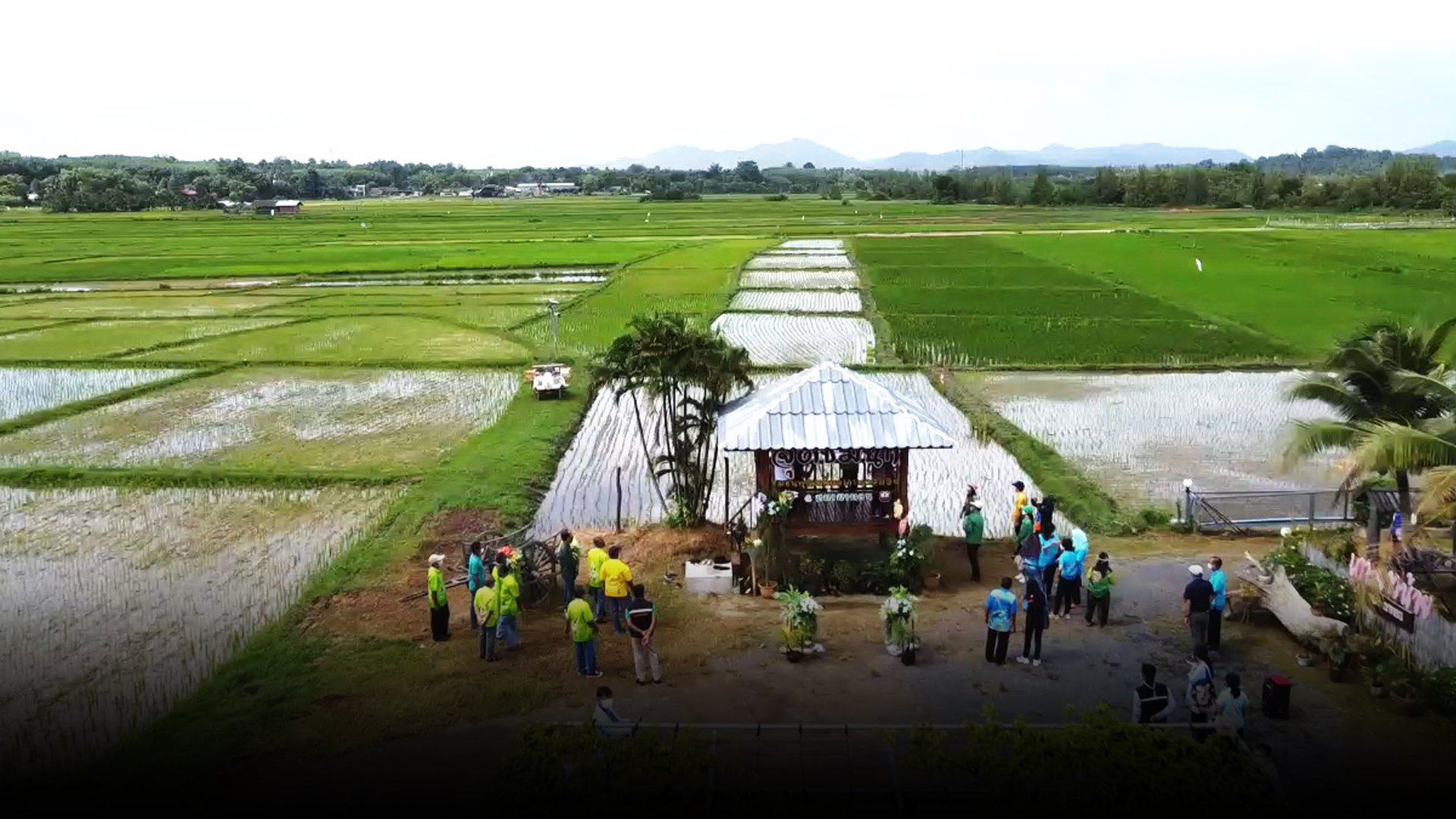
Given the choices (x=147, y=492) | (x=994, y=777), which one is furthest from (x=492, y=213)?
(x=994, y=777)

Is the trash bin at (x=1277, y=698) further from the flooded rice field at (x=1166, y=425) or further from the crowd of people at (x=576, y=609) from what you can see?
the flooded rice field at (x=1166, y=425)

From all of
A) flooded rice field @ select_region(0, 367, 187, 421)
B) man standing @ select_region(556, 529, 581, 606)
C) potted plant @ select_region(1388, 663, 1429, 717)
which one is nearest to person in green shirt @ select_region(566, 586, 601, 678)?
man standing @ select_region(556, 529, 581, 606)

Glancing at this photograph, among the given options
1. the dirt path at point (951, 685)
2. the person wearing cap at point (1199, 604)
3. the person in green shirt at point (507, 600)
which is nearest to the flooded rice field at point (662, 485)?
the dirt path at point (951, 685)

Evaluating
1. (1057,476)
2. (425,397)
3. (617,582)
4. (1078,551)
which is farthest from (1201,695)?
(425,397)

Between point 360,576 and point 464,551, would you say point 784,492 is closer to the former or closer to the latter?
point 464,551

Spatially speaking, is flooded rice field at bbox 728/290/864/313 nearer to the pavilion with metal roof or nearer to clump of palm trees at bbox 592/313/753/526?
clump of palm trees at bbox 592/313/753/526

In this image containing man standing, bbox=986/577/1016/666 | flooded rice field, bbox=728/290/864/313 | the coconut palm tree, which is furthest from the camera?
flooded rice field, bbox=728/290/864/313
